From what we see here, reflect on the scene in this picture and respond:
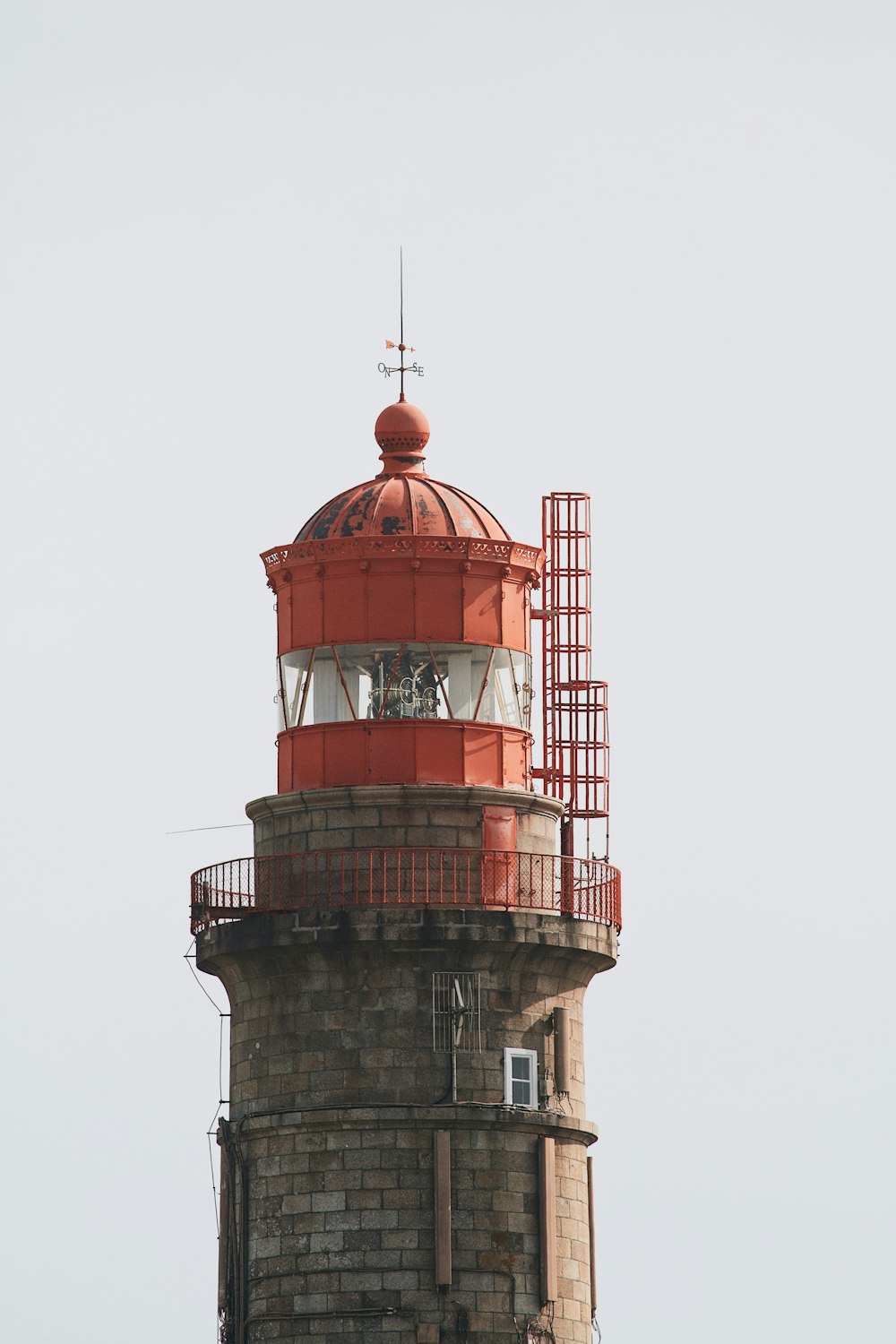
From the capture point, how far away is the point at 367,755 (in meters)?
65.9

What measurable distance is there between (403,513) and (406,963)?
27.4 ft

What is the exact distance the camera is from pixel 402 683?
2618 inches

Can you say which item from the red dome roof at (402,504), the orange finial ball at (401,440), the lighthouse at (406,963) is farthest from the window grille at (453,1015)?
the orange finial ball at (401,440)

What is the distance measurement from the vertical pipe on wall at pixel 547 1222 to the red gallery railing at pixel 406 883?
14.3 feet

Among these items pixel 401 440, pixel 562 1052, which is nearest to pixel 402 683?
pixel 401 440

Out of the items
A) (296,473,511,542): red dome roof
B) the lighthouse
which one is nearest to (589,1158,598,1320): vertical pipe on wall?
the lighthouse

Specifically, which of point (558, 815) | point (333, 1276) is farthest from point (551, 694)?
point (333, 1276)

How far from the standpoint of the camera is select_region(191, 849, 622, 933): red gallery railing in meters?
64.9

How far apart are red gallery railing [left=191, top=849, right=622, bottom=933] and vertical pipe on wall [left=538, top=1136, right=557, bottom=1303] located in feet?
14.3

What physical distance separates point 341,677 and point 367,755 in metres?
1.70

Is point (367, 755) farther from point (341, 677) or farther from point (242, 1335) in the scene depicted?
point (242, 1335)

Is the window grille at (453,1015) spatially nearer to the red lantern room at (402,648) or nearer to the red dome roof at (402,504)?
the red lantern room at (402,648)

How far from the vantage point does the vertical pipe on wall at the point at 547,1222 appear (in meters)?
63.9

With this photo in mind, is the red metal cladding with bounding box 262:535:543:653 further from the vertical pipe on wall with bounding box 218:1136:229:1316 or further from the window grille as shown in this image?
the vertical pipe on wall with bounding box 218:1136:229:1316
